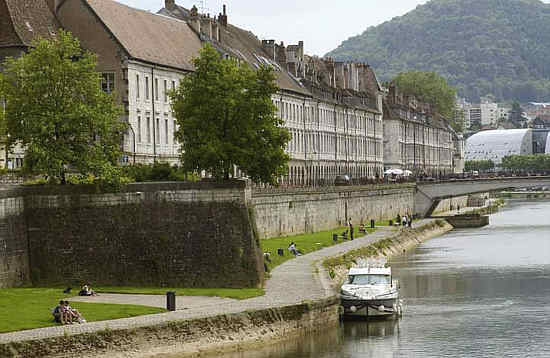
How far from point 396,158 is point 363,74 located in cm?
2055

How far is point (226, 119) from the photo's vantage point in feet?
232

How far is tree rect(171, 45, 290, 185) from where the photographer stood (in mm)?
70062

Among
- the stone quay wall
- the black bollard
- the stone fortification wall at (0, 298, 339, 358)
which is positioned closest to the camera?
the stone fortification wall at (0, 298, 339, 358)

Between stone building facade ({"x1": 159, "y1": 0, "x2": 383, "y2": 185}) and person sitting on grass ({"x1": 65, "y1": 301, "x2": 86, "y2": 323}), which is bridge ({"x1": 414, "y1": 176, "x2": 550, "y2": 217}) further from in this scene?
person sitting on grass ({"x1": 65, "y1": 301, "x2": 86, "y2": 323})

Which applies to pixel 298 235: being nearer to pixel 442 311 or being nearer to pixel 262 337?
pixel 442 311

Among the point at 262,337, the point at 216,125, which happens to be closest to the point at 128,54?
the point at 216,125

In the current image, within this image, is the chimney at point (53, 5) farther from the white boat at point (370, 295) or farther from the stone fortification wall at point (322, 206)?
the white boat at point (370, 295)

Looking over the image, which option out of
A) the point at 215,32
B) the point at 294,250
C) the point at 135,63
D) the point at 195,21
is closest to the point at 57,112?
the point at 294,250

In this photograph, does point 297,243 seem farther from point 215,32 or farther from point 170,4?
point 170,4

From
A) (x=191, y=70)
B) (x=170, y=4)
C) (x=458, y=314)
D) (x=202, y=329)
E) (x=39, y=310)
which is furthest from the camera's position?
(x=170, y=4)

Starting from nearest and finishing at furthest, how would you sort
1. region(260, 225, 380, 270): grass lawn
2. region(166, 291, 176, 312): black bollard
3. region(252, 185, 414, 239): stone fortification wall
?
1. region(166, 291, 176, 312): black bollard
2. region(260, 225, 380, 270): grass lawn
3. region(252, 185, 414, 239): stone fortification wall

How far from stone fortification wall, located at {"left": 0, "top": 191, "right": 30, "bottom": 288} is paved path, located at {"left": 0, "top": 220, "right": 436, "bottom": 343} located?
17.1 feet

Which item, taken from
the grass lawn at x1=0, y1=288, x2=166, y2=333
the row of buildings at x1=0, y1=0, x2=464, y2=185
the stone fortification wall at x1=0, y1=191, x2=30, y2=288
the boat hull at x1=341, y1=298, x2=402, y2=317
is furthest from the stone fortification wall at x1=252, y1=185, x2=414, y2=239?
the grass lawn at x1=0, y1=288, x2=166, y2=333

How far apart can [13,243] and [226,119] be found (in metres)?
14.4
